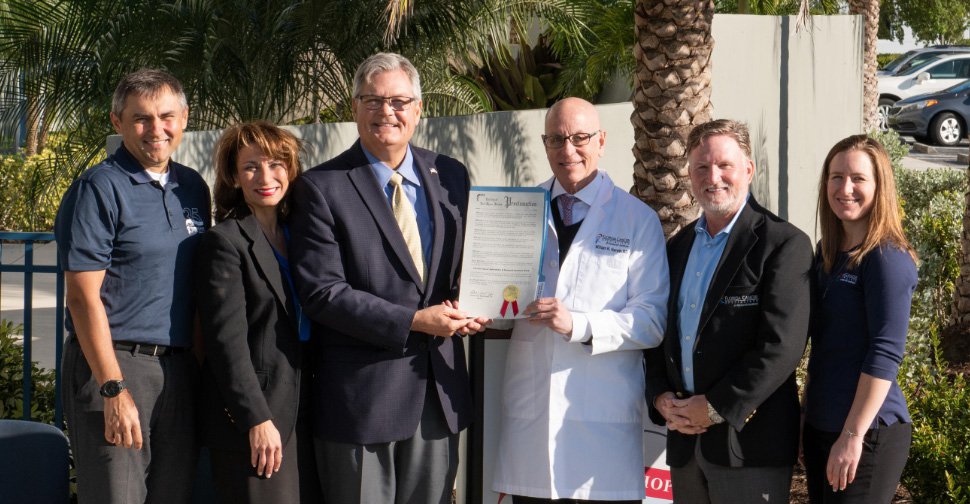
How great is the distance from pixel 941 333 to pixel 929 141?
53.5 ft

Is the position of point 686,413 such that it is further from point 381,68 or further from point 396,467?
point 381,68

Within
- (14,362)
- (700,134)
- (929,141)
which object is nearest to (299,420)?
(700,134)

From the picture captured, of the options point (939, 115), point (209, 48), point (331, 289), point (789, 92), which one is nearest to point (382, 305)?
point (331, 289)

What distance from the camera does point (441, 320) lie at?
3.41 metres

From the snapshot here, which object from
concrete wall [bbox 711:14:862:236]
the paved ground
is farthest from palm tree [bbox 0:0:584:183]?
the paved ground

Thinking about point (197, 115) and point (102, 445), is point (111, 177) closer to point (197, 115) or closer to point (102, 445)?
point (102, 445)

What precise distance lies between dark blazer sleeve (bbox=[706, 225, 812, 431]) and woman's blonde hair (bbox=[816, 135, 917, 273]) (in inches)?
8.0

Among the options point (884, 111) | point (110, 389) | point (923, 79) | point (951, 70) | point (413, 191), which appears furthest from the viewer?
point (951, 70)

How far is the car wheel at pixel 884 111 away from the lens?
22009 millimetres

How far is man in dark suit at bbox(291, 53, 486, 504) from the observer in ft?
11.2

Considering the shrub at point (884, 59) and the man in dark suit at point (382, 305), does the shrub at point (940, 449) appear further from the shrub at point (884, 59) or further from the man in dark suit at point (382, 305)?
the shrub at point (884, 59)

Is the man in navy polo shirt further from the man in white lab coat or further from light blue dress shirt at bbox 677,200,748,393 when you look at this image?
light blue dress shirt at bbox 677,200,748,393

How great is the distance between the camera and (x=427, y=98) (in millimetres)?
9953

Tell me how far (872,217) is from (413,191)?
5.41 ft
